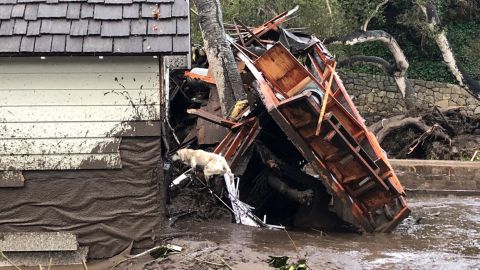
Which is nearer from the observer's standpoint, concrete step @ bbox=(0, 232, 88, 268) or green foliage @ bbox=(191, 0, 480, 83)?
concrete step @ bbox=(0, 232, 88, 268)

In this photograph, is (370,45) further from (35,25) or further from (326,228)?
(35,25)

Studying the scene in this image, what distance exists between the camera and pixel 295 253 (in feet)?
22.2

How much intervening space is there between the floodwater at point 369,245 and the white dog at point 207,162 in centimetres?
76

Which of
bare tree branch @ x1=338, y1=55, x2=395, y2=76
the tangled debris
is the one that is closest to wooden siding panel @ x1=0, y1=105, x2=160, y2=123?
the tangled debris

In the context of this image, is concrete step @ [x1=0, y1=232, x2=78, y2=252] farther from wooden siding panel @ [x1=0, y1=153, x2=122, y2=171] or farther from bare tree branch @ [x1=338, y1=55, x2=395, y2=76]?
bare tree branch @ [x1=338, y1=55, x2=395, y2=76]

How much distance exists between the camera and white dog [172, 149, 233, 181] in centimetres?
765

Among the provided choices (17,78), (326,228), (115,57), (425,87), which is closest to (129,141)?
(115,57)

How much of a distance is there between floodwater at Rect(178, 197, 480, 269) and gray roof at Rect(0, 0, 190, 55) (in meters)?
2.52

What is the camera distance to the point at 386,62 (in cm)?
2080

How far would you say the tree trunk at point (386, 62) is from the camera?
19125 mm

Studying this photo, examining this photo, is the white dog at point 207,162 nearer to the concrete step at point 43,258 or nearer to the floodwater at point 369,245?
the floodwater at point 369,245

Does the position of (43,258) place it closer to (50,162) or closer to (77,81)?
(50,162)

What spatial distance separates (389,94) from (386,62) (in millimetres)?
2580

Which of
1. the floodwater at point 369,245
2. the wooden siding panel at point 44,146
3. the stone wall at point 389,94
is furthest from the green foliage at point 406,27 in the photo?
the wooden siding panel at point 44,146
